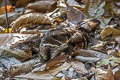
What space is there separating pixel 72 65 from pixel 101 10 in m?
0.82

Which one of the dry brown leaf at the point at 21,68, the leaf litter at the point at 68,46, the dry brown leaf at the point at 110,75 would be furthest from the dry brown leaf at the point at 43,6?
the dry brown leaf at the point at 110,75

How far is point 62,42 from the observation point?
1.78 meters

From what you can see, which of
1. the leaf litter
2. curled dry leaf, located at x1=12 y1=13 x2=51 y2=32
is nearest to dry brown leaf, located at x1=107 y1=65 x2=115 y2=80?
the leaf litter

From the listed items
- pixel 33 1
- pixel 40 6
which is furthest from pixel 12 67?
pixel 33 1

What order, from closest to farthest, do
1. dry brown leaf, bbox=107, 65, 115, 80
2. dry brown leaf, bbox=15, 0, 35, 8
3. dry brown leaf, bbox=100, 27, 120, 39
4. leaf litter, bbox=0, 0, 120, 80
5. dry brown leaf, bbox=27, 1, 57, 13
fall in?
dry brown leaf, bbox=107, 65, 115, 80 → leaf litter, bbox=0, 0, 120, 80 → dry brown leaf, bbox=100, 27, 120, 39 → dry brown leaf, bbox=27, 1, 57, 13 → dry brown leaf, bbox=15, 0, 35, 8

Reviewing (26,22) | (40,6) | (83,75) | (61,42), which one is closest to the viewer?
(83,75)

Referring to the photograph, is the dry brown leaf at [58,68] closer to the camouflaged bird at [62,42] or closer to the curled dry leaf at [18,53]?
the camouflaged bird at [62,42]

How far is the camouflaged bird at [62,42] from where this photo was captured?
169 cm

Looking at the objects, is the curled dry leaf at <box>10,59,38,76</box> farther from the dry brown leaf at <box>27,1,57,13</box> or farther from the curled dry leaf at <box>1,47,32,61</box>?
the dry brown leaf at <box>27,1,57,13</box>

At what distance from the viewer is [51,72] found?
158 cm

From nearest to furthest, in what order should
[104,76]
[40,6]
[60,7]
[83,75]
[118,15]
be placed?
1. [104,76]
2. [83,75]
3. [118,15]
4. [60,7]
5. [40,6]

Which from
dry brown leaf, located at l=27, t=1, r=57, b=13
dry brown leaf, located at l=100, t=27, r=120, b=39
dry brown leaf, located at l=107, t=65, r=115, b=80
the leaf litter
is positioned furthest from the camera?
dry brown leaf, located at l=27, t=1, r=57, b=13

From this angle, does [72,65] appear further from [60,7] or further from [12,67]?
[60,7]

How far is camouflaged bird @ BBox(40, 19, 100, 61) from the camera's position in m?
1.69
